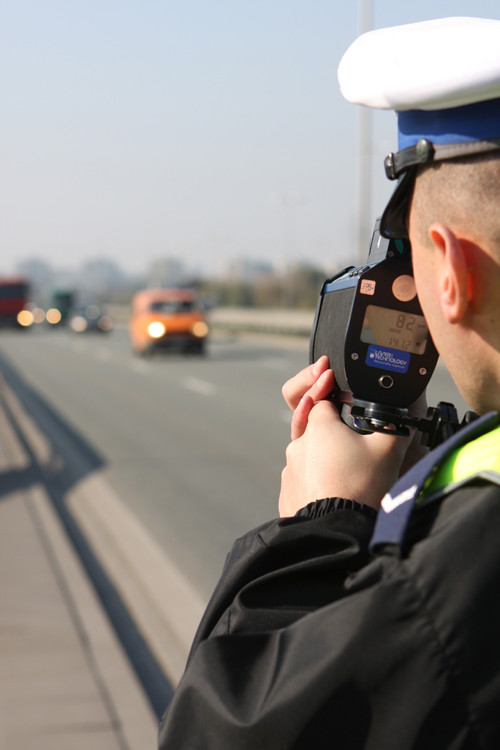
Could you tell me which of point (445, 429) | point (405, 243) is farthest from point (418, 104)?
point (445, 429)

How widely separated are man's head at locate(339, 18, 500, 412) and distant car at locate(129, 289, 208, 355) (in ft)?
96.6

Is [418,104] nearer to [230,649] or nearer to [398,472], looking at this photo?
[398,472]

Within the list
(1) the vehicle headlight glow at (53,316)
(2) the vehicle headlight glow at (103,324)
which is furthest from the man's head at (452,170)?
(1) the vehicle headlight glow at (53,316)

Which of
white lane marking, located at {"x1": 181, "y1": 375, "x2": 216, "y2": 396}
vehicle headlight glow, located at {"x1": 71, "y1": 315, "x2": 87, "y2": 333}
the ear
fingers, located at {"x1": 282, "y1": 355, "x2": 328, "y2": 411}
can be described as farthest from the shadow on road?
vehicle headlight glow, located at {"x1": 71, "y1": 315, "x2": 87, "y2": 333}

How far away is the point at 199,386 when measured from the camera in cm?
2161

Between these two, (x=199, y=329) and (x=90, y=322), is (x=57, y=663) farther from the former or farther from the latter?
(x=90, y=322)

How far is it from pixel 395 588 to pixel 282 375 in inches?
889

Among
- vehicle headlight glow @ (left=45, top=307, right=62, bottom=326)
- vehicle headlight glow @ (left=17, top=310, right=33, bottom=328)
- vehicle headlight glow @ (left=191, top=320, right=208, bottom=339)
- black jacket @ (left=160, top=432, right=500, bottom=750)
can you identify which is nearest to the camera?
black jacket @ (left=160, top=432, right=500, bottom=750)

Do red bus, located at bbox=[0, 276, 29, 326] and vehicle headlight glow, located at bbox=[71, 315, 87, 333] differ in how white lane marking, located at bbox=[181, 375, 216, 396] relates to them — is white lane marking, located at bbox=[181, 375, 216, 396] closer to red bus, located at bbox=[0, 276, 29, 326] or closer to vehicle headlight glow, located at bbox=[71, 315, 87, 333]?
vehicle headlight glow, located at bbox=[71, 315, 87, 333]

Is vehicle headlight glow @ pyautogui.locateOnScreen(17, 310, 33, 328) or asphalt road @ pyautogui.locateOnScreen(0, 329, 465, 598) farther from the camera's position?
vehicle headlight glow @ pyautogui.locateOnScreen(17, 310, 33, 328)

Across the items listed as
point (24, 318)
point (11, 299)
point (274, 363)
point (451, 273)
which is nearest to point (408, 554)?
point (451, 273)

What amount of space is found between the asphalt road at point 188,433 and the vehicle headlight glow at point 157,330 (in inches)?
27.9

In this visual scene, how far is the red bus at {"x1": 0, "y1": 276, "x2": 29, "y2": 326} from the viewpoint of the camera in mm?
57625

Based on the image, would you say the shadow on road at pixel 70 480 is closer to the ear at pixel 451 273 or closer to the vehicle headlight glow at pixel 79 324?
the ear at pixel 451 273
